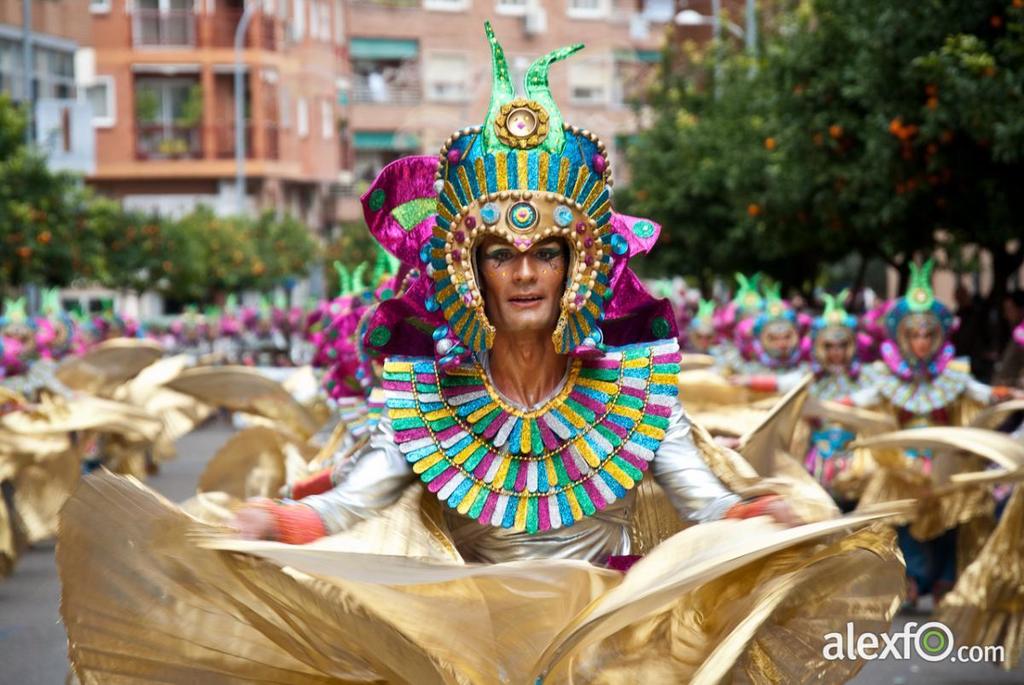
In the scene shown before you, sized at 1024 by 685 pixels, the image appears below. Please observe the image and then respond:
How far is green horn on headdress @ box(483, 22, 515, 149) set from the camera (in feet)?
16.0

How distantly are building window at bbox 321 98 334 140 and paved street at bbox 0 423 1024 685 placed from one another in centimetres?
4948

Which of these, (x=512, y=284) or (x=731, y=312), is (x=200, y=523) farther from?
(x=731, y=312)

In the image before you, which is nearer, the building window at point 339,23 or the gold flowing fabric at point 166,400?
the gold flowing fabric at point 166,400

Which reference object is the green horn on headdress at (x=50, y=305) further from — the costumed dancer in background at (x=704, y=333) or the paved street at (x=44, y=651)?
the costumed dancer in background at (x=704, y=333)

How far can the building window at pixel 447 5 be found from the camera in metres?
58.6

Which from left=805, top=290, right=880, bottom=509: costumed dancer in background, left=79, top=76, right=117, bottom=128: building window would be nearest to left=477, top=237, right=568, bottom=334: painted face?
left=805, top=290, right=880, bottom=509: costumed dancer in background

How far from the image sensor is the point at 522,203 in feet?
15.9

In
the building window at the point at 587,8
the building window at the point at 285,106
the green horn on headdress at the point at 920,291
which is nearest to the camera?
the green horn on headdress at the point at 920,291

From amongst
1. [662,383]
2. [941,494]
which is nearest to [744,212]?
[941,494]

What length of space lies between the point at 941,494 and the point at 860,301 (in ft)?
62.5
